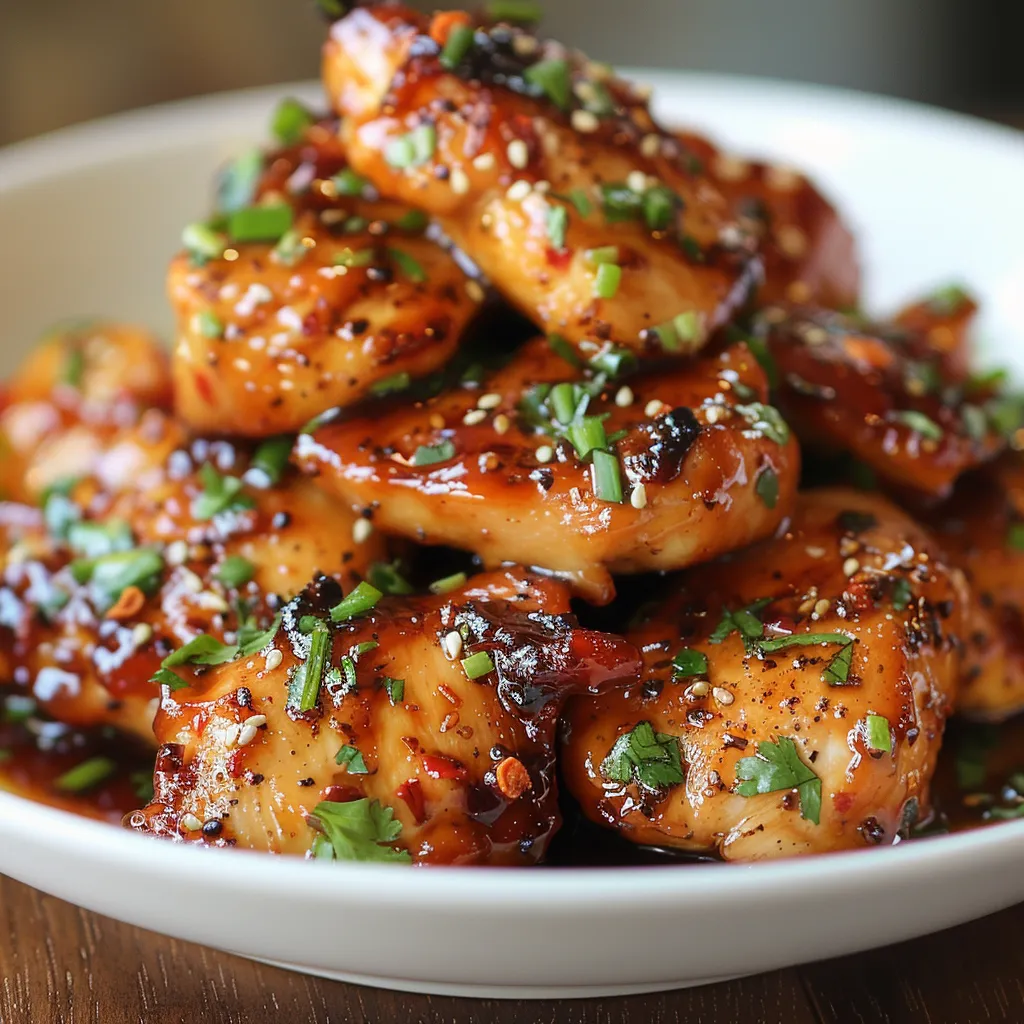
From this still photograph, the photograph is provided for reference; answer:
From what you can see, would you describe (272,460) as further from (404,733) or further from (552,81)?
(552,81)

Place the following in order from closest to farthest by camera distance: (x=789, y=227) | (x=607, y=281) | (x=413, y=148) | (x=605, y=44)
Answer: (x=607, y=281)
(x=413, y=148)
(x=789, y=227)
(x=605, y=44)

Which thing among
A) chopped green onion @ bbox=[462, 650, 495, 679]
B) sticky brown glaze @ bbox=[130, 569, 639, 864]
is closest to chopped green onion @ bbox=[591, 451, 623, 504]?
sticky brown glaze @ bbox=[130, 569, 639, 864]

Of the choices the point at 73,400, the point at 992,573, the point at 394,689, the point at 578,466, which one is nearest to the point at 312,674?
the point at 394,689

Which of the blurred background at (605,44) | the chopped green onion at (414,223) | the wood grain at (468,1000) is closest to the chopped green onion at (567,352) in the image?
the chopped green onion at (414,223)

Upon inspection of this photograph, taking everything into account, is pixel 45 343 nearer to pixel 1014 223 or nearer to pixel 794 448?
pixel 794 448

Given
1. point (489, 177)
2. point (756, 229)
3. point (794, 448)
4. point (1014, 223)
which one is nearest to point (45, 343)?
point (489, 177)

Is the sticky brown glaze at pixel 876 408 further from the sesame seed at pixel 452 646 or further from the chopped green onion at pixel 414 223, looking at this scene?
the sesame seed at pixel 452 646

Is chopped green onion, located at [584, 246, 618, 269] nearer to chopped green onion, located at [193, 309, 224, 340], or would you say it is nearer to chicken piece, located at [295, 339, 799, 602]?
chicken piece, located at [295, 339, 799, 602]
